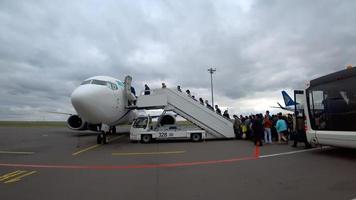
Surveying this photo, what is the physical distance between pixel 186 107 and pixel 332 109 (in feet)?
33.7

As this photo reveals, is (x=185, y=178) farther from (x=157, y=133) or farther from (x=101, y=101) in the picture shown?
(x=157, y=133)

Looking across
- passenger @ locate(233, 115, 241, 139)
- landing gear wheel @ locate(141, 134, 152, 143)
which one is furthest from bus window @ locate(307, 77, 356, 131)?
landing gear wheel @ locate(141, 134, 152, 143)

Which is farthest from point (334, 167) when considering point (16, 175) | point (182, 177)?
point (16, 175)

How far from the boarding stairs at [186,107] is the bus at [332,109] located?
8356 millimetres

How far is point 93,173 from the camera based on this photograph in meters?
8.47

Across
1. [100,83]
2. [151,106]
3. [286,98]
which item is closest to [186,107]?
[151,106]

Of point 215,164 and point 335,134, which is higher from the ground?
point 335,134

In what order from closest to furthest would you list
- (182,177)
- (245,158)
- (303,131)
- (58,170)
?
(182,177), (58,170), (245,158), (303,131)

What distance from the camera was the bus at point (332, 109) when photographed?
9750mm

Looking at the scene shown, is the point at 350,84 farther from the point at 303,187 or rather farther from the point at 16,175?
the point at 16,175

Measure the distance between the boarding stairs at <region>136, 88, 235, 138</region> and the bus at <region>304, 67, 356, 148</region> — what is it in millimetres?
8356

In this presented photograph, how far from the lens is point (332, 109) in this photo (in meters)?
10.5

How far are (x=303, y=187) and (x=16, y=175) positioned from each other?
758 cm

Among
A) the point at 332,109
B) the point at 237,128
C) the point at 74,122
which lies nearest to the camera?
Result: the point at 332,109
